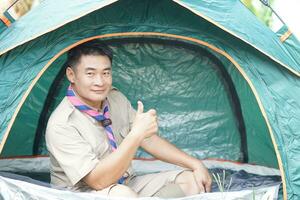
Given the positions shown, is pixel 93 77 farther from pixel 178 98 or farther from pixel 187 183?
pixel 178 98

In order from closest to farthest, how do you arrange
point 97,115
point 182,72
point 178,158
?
point 97,115, point 178,158, point 182,72

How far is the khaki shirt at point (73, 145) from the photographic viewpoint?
281 centimetres

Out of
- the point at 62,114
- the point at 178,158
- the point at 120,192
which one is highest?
the point at 62,114

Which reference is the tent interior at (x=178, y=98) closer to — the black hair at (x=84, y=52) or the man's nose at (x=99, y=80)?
the black hair at (x=84, y=52)

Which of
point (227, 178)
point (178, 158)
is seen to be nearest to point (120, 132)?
point (178, 158)

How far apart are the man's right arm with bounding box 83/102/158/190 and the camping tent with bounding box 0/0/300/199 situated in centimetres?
50

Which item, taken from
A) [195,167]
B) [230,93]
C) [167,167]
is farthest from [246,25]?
[167,167]

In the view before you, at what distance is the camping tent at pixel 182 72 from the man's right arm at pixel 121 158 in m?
0.50

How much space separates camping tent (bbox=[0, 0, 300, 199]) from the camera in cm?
305

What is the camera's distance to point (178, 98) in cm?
409

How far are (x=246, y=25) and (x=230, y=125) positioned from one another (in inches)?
42.1

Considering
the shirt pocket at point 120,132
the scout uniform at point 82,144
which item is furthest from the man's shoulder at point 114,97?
the shirt pocket at point 120,132

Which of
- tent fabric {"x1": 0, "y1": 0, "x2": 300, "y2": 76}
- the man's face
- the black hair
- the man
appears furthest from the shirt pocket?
tent fabric {"x1": 0, "y1": 0, "x2": 300, "y2": 76}

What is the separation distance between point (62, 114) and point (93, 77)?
0.23 metres
